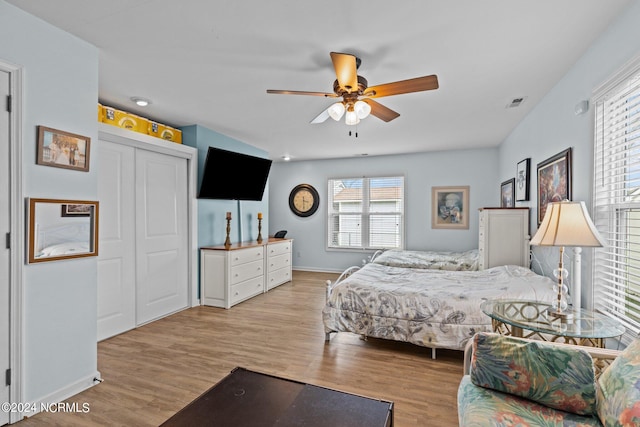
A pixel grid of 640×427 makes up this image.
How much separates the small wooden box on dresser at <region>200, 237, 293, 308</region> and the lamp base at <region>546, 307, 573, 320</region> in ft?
11.4

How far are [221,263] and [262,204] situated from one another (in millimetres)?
1842

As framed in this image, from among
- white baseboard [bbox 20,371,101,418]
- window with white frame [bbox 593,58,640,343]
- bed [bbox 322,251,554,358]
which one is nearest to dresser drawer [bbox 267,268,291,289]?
bed [bbox 322,251,554,358]

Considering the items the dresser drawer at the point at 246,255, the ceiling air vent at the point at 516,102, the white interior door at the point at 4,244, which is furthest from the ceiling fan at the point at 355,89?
the dresser drawer at the point at 246,255

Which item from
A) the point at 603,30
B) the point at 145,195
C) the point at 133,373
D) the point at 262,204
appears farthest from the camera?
the point at 262,204

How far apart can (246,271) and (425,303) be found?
2.71 metres

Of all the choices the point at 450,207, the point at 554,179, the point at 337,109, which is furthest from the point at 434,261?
the point at 337,109

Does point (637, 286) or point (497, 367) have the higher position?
point (637, 286)

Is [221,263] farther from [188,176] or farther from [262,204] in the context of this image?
[262,204]

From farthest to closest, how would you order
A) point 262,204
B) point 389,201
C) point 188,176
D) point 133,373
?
point 389,201 → point 262,204 → point 188,176 → point 133,373

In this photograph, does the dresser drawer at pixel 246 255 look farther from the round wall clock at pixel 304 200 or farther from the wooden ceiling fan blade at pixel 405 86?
the wooden ceiling fan blade at pixel 405 86

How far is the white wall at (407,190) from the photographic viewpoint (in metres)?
5.80

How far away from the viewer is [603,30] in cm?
200

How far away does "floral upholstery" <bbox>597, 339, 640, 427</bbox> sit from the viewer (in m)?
1.08

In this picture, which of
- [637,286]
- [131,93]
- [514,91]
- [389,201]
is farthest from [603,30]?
[389,201]
